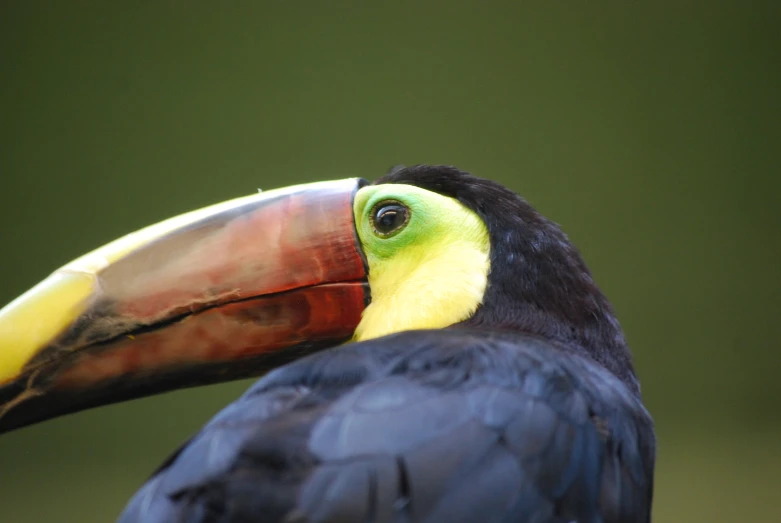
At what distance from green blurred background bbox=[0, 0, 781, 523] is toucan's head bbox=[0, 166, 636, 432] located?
1196mm

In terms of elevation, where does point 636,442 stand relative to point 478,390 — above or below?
below

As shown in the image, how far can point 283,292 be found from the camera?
3.69 ft

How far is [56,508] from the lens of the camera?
Answer: 2.24 metres

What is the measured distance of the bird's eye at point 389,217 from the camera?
1.16 meters

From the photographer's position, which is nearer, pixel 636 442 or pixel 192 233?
pixel 636 442

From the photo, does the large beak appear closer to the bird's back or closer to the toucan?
the toucan

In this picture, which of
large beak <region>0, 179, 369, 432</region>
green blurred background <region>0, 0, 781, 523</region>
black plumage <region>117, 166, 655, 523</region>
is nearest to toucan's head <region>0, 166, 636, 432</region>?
large beak <region>0, 179, 369, 432</region>

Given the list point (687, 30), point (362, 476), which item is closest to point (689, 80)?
point (687, 30)

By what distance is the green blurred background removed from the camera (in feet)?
7.57

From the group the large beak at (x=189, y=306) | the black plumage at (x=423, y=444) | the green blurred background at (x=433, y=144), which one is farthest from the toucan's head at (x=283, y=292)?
the green blurred background at (x=433, y=144)

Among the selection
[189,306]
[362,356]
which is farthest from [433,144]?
[362,356]

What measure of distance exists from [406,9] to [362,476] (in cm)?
185

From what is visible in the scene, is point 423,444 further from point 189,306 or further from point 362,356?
point 189,306

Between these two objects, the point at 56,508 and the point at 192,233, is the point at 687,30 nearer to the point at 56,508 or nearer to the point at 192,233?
the point at 192,233
